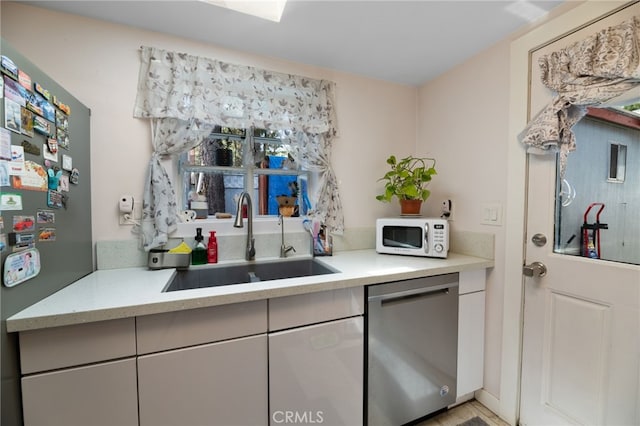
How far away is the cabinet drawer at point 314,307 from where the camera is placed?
3.79 feet

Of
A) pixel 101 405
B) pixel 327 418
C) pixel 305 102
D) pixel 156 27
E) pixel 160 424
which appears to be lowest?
pixel 327 418

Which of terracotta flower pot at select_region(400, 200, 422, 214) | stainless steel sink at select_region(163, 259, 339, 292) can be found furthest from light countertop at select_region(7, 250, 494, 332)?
terracotta flower pot at select_region(400, 200, 422, 214)

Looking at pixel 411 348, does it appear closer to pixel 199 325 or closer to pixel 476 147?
pixel 199 325

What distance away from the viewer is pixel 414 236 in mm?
1749

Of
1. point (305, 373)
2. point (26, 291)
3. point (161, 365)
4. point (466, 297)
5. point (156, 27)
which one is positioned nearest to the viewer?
point (26, 291)

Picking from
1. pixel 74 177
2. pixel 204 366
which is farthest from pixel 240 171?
pixel 204 366

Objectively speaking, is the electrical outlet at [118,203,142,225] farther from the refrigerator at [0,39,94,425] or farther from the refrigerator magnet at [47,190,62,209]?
the refrigerator magnet at [47,190,62,209]

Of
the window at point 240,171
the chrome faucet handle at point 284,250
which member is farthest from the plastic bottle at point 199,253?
the chrome faucet handle at point 284,250

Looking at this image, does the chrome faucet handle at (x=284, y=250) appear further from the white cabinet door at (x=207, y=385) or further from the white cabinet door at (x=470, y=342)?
the white cabinet door at (x=470, y=342)

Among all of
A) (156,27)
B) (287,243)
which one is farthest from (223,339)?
(156,27)

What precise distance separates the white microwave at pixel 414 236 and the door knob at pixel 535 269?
401 millimetres

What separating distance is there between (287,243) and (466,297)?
1173mm

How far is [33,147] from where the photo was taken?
0.91 m

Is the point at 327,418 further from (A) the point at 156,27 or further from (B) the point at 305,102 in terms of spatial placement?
(A) the point at 156,27
